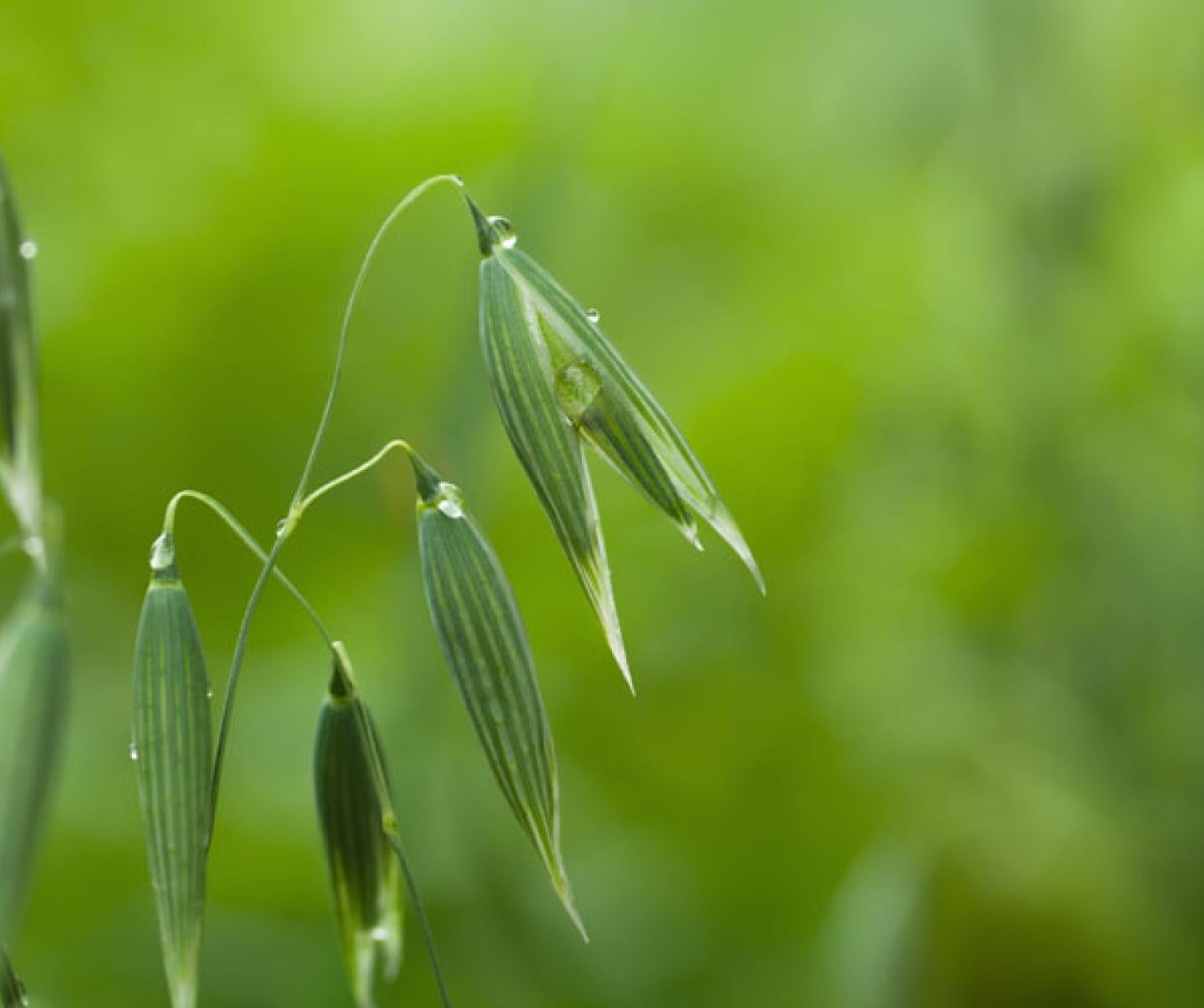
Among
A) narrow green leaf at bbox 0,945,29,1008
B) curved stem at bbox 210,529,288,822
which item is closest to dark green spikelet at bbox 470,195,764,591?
curved stem at bbox 210,529,288,822

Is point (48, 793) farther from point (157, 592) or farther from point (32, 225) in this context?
point (32, 225)

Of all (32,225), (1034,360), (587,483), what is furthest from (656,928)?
(32,225)

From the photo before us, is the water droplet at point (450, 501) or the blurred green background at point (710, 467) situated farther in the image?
the blurred green background at point (710, 467)

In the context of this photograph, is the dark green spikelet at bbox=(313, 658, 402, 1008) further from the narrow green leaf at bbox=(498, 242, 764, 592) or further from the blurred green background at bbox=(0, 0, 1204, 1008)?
the blurred green background at bbox=(0, 0, 1204, 1008)

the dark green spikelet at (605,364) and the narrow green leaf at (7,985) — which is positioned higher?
the dark green spikelet at (605,364)

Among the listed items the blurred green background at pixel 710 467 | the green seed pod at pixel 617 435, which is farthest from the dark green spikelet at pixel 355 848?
the blurred green background at pixel 710 467

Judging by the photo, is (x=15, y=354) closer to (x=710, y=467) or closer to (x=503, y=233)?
(x=503, y=233)

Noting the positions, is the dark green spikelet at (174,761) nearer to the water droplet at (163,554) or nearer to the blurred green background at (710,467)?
the water droplet at (163,554)
